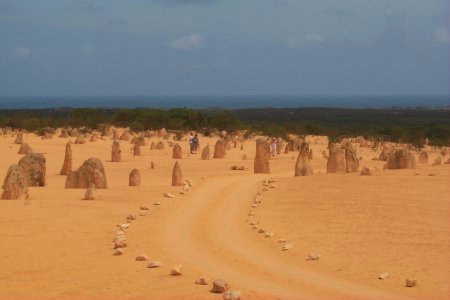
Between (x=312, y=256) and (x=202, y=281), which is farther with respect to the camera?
(x=312, y=256)

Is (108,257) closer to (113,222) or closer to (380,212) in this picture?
(113,222)

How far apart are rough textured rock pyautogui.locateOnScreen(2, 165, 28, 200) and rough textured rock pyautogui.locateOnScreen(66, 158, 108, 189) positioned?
2.87 meters

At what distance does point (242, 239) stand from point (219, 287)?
3.31 metres

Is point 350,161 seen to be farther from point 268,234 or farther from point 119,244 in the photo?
point 119,244

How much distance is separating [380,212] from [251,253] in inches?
163

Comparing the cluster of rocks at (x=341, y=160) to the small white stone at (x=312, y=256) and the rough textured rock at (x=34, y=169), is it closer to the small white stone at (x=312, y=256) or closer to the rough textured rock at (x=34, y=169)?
the rough textured rock at (x=34, y=169)

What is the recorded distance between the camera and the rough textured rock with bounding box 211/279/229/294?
25.8ft

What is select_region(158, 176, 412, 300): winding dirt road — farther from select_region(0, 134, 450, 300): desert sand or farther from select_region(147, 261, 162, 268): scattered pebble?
select_region(147, 261, 162, 268): scattered pebble

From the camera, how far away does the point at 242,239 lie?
11.2 m

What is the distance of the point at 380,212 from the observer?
44.1 feet

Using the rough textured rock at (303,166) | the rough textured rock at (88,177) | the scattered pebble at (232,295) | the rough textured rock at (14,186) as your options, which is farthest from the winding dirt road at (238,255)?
the rough textured rock at (303,166)

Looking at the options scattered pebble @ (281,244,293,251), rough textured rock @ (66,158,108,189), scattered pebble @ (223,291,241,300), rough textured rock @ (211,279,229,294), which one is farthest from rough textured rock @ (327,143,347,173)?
scattered pebble @ (223,291,241,300)

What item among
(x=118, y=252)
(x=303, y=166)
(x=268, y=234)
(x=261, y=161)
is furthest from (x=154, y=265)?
(x=261, y=161)

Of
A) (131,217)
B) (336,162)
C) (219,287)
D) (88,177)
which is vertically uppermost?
(336,162)
